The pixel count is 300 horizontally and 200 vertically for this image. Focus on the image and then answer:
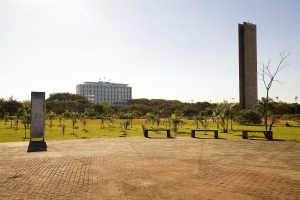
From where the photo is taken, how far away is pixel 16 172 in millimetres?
6605

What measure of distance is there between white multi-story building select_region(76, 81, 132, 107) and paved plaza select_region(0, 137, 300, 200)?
152276 mm

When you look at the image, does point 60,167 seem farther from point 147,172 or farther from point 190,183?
point 190,183

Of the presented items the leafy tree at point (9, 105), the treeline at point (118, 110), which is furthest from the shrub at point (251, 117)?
the leafy tree at point (9, 105)

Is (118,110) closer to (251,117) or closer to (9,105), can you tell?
(9,105)

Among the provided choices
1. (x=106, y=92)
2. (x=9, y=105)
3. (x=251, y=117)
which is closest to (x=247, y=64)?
(x=251, y=117)

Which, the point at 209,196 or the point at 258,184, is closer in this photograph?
the point at 209,196

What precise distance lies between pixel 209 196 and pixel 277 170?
3368mm

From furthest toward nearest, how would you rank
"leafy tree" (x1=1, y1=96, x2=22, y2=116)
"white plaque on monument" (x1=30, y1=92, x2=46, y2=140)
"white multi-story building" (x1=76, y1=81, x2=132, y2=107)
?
"white multi-story building" (x1=76, y1=81, x2=132, y2=107)
"leafy tree" (x1=1, y1=96, x2=22, y2=116)
"white plaque on monument" (x1=30, y1=92, x2=46, y2=140)

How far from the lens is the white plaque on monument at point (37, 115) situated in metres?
12.8

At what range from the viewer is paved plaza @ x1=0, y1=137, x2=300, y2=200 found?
5.12m

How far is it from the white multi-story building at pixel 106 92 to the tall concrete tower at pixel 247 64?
11841 cm

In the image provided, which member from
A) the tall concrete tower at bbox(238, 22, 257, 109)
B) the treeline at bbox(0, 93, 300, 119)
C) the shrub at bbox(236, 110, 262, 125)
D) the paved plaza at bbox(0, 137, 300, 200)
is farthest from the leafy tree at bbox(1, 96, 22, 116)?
the tall concrete tower at bbox(238, 22, 257, 109)

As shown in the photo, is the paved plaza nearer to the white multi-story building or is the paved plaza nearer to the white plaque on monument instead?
the white plaque on monument

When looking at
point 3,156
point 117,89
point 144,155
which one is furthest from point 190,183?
point 117,89
